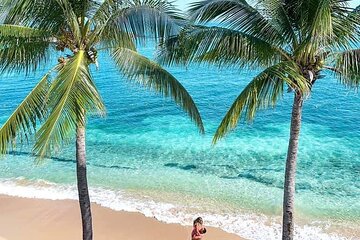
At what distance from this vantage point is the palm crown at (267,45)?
8031 mm

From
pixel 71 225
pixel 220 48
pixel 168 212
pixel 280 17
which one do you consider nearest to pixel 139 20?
pixel 220 48

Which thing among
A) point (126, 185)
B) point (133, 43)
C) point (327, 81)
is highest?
point (133, 43)

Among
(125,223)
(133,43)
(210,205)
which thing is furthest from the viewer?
(210,205)

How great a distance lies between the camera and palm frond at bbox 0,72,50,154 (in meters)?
7.79

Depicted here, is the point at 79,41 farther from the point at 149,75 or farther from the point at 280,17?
the point at 280,17

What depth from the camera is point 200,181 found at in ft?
61.1

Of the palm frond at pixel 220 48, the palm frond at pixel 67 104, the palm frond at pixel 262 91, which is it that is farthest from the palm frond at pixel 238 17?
the palm frond at pixel 67 104

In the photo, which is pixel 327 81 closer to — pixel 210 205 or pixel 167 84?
pixel 210 205

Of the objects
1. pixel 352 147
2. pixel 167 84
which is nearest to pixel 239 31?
pixel 167 84

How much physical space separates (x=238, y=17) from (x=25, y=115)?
4429 millimetres

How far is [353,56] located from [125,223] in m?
9.35

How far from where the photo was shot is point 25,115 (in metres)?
7.84

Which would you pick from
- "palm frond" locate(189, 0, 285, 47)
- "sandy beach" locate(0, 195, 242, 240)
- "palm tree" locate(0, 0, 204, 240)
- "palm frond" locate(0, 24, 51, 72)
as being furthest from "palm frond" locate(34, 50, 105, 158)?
"sandy beach" locate(0, 195, 242, 240)

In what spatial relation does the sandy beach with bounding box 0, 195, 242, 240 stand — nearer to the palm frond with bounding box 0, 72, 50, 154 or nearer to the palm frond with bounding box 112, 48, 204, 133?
the palm frond with bounding box 112, 48, 204, 133
